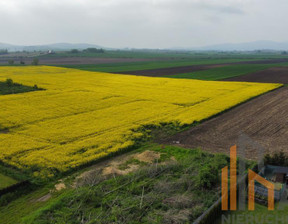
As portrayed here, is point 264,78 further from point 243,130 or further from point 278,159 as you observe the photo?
point 278,159

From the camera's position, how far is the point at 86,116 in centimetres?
3228

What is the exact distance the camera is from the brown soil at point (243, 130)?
930 inches

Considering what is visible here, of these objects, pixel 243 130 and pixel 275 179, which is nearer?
pixel 275 179

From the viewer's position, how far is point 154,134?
26438mm

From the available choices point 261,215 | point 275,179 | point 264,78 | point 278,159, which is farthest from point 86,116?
point 264,78

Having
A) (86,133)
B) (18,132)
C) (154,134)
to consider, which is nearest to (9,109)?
(18,132)

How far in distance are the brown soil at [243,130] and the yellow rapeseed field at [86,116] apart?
7.39 feet

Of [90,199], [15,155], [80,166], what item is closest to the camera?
[90,199]

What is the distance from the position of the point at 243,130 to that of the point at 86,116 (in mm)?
17860

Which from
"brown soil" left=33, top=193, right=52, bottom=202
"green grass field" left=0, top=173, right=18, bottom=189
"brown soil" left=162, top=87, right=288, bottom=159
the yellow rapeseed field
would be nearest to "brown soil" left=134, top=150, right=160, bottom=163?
the yellow rapeseed field

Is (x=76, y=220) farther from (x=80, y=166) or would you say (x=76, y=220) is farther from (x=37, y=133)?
(x=37, y=133)

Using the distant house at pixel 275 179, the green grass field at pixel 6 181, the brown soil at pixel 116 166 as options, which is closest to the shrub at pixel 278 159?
the distant house at pixel 275 179

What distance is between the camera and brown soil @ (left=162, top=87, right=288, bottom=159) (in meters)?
23.6

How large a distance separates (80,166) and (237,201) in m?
10.8
